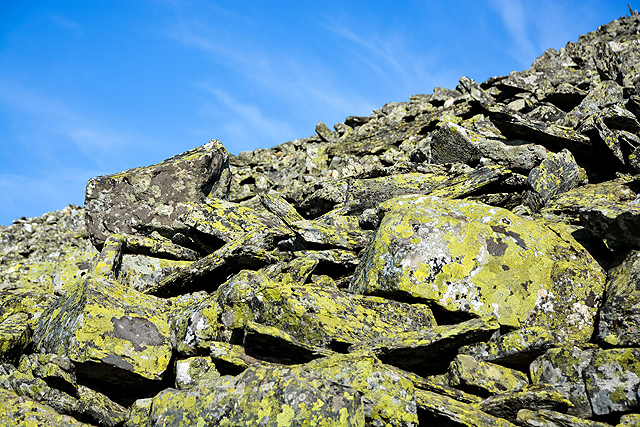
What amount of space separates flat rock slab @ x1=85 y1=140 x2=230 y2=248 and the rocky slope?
8 centimetres

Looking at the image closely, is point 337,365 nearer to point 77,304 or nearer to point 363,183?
point 77,304

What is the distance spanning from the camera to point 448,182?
53.1 ft

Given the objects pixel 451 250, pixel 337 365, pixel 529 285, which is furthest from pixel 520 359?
pixel 337 365

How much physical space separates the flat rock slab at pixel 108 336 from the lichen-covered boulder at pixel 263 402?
6.65ft

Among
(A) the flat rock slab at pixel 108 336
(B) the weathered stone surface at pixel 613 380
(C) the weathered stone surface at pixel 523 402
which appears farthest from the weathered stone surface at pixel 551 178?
(A) the flat rock slab at pixel 108 336

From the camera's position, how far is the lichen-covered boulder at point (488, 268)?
10.3 metres

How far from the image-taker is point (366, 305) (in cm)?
1073

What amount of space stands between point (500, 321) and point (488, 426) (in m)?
3.21

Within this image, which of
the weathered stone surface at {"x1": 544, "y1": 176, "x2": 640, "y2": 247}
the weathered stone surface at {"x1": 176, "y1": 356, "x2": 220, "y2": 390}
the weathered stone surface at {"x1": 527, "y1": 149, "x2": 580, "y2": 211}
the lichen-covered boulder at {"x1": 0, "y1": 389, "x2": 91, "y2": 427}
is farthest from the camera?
the weathered stone surface at {"x1": 527, "y1": 149, "x2": 580, "y2": 211}

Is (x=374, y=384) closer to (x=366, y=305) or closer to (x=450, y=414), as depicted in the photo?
(x=450, y=414)

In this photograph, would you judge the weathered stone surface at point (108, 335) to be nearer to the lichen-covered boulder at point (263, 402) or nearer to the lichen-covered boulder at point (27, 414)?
the lichen-covered boulder at point (27, 414)

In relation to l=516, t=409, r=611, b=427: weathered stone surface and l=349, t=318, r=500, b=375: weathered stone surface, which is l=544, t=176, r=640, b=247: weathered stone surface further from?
l=516, t=409, r=611, b=427: weathered stone surface

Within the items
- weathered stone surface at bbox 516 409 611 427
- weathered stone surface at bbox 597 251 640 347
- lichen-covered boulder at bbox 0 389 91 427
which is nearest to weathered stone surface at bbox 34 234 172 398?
lichen-covered boulder at bbox 0 389 91 427

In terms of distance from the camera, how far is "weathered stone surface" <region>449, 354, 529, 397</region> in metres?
8.42
